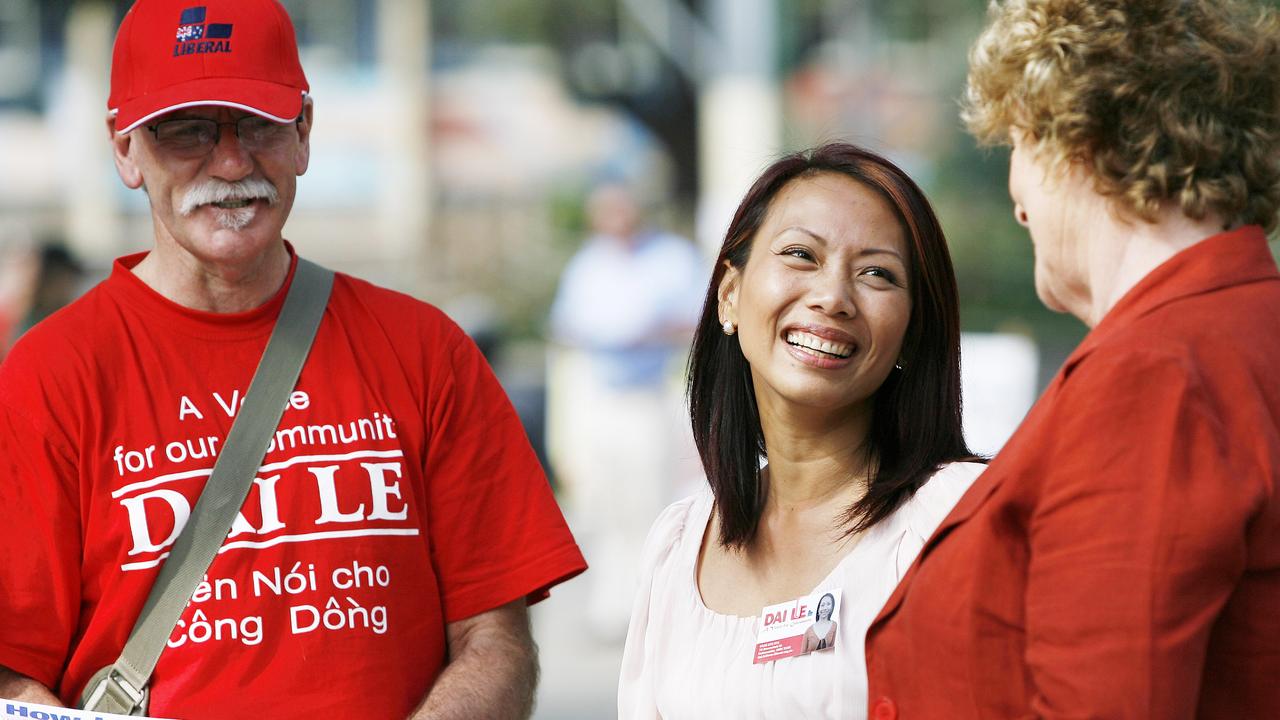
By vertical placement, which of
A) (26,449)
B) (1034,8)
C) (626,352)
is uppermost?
(1034,8)

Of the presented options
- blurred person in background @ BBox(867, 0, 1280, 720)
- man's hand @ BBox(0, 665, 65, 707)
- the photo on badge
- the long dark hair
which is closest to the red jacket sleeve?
blurred person in background @ BBox(867, 0, 1280, 720)

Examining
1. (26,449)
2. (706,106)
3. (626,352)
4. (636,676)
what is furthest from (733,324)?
(706,106)

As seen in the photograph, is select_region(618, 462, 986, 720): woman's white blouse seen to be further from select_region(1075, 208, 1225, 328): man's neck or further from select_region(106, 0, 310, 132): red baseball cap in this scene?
select_region(106, 0, 310, 132): red baseball cap

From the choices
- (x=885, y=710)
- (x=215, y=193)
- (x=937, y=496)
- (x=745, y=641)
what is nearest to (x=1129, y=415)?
(x=885, y=710)

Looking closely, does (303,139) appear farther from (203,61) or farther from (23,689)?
(23,689)

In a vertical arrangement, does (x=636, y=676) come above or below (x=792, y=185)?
below

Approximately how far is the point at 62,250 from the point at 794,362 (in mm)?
5253

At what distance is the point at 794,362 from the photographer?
2.89 m

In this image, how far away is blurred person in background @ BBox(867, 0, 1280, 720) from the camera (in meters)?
1.80

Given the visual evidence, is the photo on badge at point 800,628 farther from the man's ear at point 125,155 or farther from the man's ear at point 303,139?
the man's ear at point 125,155

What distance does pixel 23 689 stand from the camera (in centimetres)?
266

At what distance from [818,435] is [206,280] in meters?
1.18

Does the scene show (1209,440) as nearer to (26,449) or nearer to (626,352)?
(26,449)

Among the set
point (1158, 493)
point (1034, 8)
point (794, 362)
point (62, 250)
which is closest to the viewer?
point (1158, 493)
